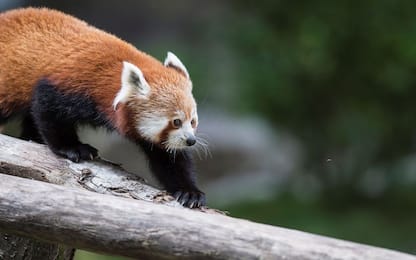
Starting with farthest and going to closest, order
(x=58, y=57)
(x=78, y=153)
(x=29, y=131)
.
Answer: (x=29, y=131)
(x=58, y=57)
(x=78, y=153)

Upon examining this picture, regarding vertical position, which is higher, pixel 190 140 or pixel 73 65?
pixel 73 65

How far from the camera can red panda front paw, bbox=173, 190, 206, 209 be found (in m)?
3.05

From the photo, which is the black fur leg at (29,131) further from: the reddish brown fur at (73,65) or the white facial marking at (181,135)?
the white facial marking at (181,135)

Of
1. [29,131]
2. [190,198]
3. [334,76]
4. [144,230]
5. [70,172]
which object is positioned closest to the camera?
[144,230]

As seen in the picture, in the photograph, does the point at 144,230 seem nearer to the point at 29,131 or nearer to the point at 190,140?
the point at 190,140

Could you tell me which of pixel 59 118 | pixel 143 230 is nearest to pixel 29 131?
pixel 59 118

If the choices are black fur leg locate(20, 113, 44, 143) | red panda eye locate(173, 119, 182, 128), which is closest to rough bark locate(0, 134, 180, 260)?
red panda eye locate(173, 119, 182, 128)

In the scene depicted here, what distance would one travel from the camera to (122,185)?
10.2 ft

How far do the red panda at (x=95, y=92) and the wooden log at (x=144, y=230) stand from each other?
54cm

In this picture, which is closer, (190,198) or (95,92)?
(190,198)

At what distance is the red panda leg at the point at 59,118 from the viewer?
3324 mm

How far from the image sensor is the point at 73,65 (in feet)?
11.1

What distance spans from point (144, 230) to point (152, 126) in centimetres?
75

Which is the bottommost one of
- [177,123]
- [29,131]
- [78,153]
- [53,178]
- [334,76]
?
[53,178]
